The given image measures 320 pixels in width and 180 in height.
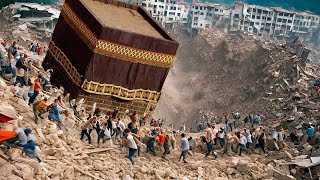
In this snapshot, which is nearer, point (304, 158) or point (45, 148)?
point (45, 148)

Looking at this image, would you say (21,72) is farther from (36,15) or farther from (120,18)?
(36,15)

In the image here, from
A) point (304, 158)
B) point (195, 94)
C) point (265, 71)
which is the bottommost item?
point (195, 94)

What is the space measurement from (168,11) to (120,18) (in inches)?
2401

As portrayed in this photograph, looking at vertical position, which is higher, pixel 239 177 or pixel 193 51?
pixel 239 177

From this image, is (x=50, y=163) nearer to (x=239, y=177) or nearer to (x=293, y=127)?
(x=239, y=177)

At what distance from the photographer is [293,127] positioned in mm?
22547

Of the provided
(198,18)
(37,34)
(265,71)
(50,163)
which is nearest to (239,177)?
(50,163)

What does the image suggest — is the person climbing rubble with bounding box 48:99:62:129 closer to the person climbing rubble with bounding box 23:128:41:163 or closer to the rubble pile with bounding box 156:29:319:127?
the person climbing rubble with bounding box 23:128:41:163

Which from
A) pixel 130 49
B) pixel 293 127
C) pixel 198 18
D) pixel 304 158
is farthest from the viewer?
pixel 198 18

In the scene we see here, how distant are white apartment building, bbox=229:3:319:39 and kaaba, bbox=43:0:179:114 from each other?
59.9 metres

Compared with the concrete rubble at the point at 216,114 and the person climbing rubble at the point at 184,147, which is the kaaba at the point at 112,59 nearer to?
the concrete rubble at the point at 216,114

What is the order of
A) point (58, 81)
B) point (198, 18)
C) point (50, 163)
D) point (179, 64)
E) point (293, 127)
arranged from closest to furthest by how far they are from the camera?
point (50, 163) → point (58, 81) → point (293, 127) → point (179, 64) → point (198, 18)

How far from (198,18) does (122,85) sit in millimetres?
63545

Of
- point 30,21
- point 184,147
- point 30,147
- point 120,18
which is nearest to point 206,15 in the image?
point 30,21
